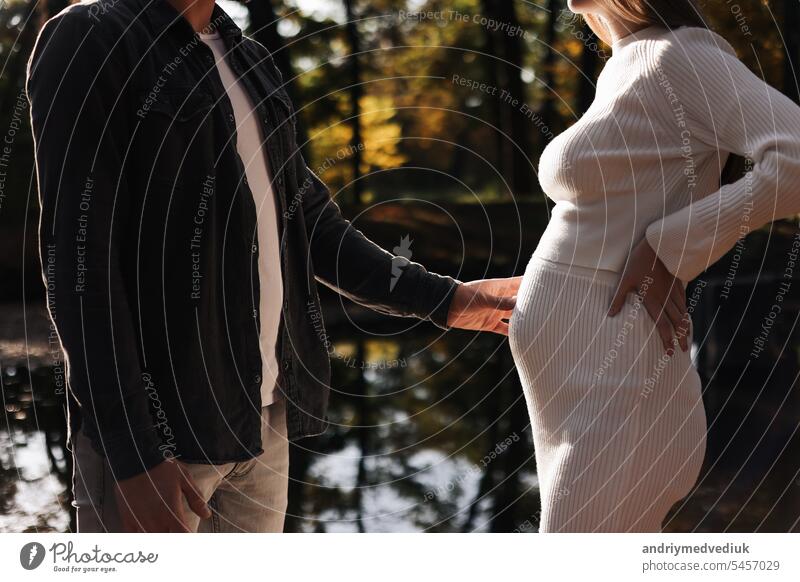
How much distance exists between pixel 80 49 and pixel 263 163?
0.57 m

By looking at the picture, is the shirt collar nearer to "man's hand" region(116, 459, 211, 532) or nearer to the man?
the man

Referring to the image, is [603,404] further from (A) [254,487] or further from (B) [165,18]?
(B) [165,18]


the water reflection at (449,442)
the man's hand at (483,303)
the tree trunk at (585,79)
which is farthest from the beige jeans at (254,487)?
the tree trunk at (585,79)

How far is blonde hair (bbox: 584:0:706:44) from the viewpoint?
216 centimetres

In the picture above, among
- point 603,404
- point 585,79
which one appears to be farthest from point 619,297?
point 585,79

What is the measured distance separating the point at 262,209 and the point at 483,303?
0.71 metres

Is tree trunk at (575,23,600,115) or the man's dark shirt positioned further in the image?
tree trunk at (575,23,600,115)

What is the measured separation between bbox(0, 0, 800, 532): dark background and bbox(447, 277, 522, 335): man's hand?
346 millimetres

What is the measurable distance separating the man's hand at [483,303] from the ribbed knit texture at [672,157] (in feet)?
1.54

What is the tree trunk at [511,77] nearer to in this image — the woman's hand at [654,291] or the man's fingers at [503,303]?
the man's fingers at [503,303]

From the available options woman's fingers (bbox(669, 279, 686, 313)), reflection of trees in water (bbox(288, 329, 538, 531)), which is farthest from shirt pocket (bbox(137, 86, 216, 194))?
reflection of trees in water (bbox(288, 329, 538, 531))
